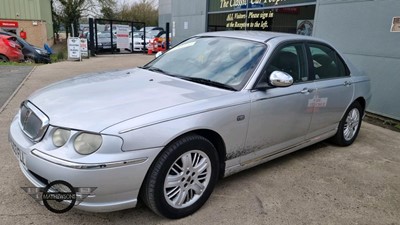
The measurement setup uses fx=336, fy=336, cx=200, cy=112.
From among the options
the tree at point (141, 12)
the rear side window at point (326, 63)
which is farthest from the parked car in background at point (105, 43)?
the tree at point (141, 12)

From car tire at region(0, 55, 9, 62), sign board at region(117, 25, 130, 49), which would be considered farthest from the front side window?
sign board at region(117, 25, 130, 49)

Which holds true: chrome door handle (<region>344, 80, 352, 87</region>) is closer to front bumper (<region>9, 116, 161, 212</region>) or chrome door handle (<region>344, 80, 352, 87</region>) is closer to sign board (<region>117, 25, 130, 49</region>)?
front bumper (<region>9, 116, 161, 212</region>)

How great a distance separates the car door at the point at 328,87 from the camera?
413 cm

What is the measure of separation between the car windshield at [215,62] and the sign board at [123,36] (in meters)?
16.7

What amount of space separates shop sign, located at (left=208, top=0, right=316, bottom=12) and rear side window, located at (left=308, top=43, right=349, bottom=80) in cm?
441

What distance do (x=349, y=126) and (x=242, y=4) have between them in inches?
310

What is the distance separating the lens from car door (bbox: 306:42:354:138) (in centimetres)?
413

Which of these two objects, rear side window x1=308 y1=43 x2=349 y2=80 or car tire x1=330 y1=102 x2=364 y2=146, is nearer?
rear side window x1=308 y1=43 x2=349 y2=80

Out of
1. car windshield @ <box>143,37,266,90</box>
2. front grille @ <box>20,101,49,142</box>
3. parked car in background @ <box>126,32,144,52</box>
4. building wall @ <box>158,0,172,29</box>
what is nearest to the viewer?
front grille @ <box>20,101,49,142</box>

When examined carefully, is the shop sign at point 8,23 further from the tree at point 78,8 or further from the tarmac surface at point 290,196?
the tarmac surface at point 290,196

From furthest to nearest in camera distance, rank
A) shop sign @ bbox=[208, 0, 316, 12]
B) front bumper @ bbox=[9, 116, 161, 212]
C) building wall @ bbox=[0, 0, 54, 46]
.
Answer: building wall @ bbox=[0, 0, 54, 46] < shop sign @ bbox=[208, 0, 316, 12] < front bumper @ bbox=[9, 116, 161, 212]

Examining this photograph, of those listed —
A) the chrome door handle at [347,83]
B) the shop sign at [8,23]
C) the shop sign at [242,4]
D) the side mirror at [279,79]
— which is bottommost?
the shop sign at [8,23]

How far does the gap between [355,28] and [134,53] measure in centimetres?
1612

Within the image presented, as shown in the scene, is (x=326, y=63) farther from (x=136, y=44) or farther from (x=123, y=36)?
(x=136, y=44)
